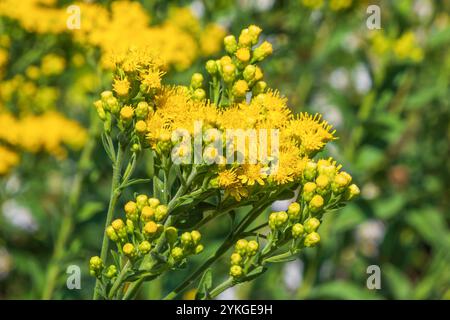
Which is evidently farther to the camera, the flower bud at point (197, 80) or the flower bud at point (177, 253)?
the flower bud at point (197, 80)

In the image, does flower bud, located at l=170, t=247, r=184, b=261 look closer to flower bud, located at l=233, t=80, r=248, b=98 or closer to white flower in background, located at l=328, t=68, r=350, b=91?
flower bud, located at l=233, t=80, r=248, b=98

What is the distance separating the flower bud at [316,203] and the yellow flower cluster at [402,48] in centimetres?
230

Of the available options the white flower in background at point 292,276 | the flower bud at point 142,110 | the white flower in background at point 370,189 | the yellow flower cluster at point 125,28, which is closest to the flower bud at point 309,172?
the flower bud at point 142,110

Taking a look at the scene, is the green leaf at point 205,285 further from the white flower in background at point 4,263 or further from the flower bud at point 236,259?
the white flower in background at point 4,263

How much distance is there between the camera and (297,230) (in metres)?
2.09

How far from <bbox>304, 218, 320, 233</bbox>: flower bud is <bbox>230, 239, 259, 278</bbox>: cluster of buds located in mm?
152

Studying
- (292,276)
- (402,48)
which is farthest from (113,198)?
(292,276)

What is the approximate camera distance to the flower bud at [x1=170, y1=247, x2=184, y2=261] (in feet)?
6.50

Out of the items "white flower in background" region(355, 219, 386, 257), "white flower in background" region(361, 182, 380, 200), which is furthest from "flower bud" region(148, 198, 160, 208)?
"white flower in background" region(355, 219, 386, 257)

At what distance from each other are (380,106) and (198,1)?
1.28m

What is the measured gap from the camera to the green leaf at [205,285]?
2094 millimetres

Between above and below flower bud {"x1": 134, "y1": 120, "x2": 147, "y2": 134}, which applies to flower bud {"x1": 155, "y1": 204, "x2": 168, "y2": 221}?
below

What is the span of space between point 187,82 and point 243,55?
1.80 metres

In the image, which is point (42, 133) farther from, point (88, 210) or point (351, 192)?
point (351, 192)
